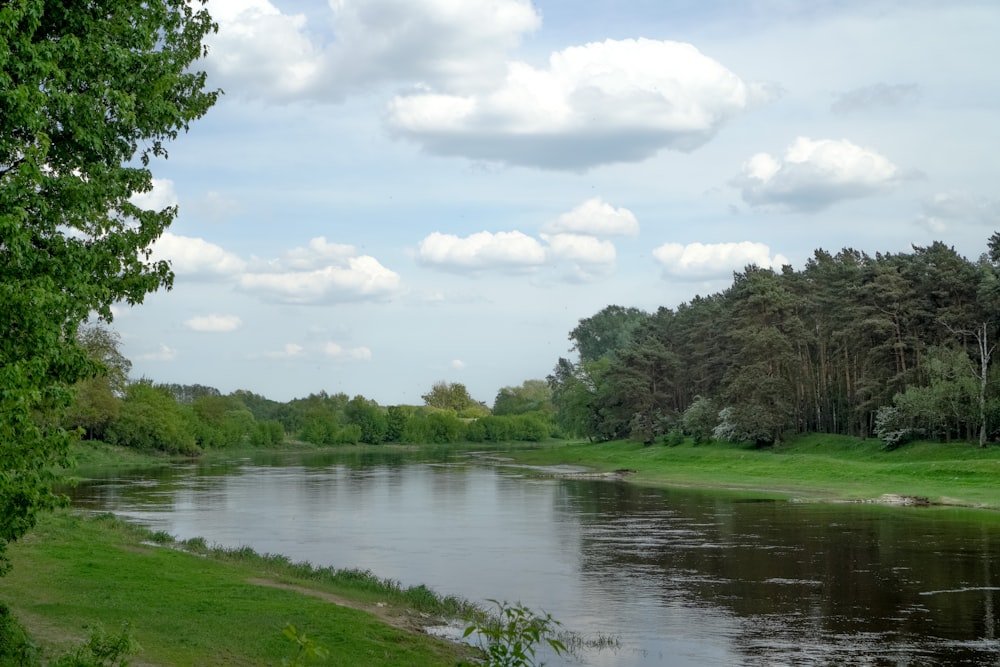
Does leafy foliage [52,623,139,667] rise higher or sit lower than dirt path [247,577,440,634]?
higher

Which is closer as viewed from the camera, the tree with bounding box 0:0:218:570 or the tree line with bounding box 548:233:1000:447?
the tree with bounding box 0:0:218:570

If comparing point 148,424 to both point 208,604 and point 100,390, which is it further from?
point 208,604

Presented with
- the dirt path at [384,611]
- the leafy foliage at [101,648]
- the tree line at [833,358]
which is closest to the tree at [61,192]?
the leafy foliage at [101,648]

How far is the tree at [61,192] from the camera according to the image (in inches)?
457

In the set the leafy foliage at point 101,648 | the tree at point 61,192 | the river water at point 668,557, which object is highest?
the tree at point 61,192

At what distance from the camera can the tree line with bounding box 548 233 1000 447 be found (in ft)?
215

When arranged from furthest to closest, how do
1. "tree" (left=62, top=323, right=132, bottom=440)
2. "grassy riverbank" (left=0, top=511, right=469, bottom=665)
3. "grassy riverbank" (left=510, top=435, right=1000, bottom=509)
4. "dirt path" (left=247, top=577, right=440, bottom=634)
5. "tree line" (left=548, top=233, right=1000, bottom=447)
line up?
"tree" (left=62, top=323, right=132, bottom=440), "tree line" (left=548, top=233, right=1000, bottom=447), "grassy riverbank" (left=510, top=435, right=1000, bottom=509), "dirt path" (left=247, top=577, right=440, bottom=634), "grassy riverbank" (left=0, top=511, right=469, bottom=665)

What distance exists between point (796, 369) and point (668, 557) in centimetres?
5787

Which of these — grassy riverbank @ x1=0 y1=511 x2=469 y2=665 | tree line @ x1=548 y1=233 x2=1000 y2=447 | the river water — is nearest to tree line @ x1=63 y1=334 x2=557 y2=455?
the river water

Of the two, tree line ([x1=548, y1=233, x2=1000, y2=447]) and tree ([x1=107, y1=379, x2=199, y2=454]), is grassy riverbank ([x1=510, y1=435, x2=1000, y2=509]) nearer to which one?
tree line ([x1=548, y1=233, x2=1000, y2=447])

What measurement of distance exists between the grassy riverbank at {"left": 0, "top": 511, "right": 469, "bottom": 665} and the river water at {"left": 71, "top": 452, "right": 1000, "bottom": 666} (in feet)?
9.61

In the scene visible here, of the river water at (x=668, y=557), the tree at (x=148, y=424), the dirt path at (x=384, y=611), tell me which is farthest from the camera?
the tree at (x=148, y=424)

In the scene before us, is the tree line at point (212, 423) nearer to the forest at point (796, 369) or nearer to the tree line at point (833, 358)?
the forest at point (796, 369)

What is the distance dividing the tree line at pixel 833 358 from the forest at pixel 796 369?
0.15 m
